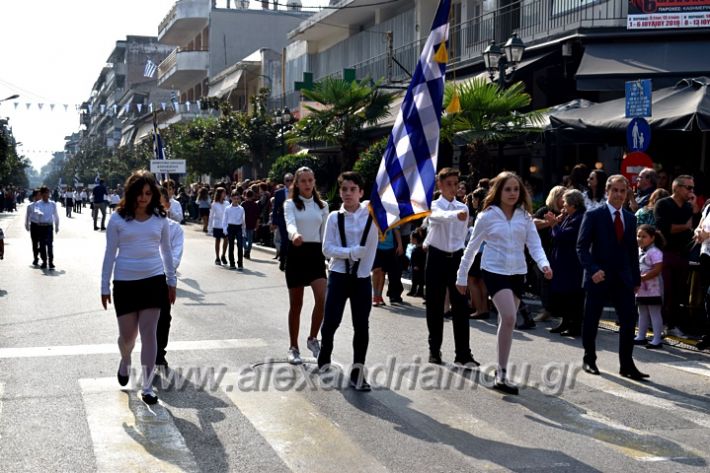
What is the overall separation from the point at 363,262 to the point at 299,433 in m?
2.03

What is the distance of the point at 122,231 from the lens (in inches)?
278

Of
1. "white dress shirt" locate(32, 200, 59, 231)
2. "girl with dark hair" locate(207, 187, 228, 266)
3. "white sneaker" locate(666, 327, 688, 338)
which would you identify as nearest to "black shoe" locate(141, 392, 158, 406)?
"white sneaker" locate(666, 327, 688, 338)

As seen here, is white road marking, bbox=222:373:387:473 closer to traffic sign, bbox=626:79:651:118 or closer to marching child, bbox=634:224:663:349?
marching child, bbox=634:224:663:349

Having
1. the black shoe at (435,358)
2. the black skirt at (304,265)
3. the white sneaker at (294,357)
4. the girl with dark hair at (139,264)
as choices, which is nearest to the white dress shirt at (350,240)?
the black skirt at (304,265)

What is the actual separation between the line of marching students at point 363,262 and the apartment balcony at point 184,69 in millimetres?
52729

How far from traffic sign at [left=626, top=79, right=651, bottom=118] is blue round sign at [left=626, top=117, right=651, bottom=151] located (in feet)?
0.31

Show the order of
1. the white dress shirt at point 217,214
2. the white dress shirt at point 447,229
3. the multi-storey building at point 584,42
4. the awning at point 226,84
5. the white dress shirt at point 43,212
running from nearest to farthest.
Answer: the white dress shirt at point 447,229 → the white dress shirt at point 43,212 → the multi-storey building at point 584,42 → the white dress shirt at point 217,214 → the awning at point 226,84

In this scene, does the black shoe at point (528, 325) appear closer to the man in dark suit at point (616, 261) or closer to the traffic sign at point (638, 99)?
the man in dark suit at point (616, 261)

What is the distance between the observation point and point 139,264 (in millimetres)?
7094

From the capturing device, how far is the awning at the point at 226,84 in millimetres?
50469

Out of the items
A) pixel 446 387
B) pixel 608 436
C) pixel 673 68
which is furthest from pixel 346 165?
pixel 608 436

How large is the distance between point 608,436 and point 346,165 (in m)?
19.3

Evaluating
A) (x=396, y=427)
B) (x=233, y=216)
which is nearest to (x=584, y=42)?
(x=233, y=216)

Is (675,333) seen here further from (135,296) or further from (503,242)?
(135,296)
